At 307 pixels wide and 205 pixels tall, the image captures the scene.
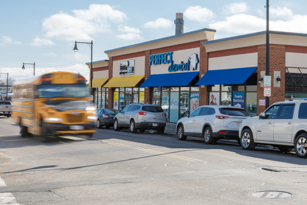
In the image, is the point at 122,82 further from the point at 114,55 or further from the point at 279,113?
the point at 279,113

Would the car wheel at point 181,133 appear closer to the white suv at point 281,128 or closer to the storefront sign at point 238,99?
the white suv at point 281,128

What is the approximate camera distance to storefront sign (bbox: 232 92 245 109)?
2359 centimetres

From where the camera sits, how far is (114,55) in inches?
1613

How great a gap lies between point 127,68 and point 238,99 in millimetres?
16273

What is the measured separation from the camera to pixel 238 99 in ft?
78.4

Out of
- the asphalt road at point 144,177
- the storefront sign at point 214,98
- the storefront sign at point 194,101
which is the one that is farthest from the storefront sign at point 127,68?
the asphalt road at point 144,177

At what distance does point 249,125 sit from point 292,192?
7763 mm

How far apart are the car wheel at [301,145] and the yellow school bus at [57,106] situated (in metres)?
6.72

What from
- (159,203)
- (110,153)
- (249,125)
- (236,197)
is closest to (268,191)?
(236,197)

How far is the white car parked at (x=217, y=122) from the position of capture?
1634cm

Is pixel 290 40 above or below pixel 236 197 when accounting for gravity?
above

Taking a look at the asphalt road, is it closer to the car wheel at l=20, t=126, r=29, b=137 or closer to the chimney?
the car wheel at l=20, t=126, r=29, b=137

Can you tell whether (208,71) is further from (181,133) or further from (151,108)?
(181,133)

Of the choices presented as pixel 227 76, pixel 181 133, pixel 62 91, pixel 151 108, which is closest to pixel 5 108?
pixel 151 108
